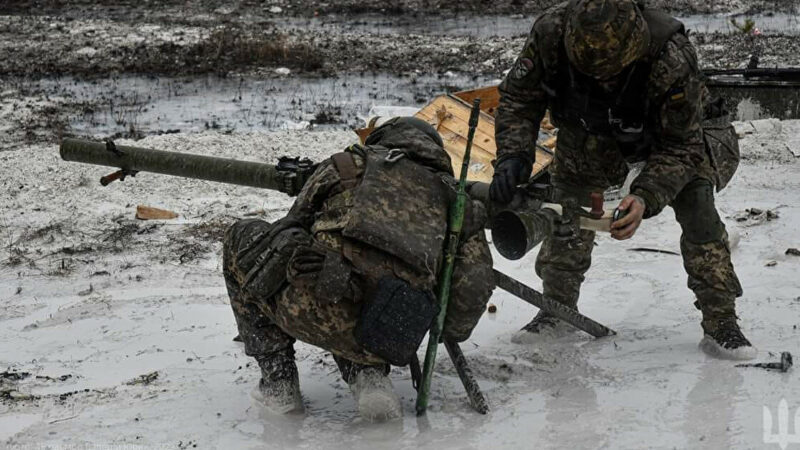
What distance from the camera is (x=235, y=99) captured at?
12672 mm

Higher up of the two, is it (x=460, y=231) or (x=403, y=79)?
(x=460, y=231)

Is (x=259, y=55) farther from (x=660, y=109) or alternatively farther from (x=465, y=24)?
(x=660, y=109)

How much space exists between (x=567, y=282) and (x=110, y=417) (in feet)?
7.32

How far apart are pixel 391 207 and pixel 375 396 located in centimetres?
70

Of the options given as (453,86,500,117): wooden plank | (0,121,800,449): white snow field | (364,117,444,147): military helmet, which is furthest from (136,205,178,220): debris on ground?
(364,117,444,147): military helmet

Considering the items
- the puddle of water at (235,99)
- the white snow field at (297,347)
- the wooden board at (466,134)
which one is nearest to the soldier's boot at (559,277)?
the white snow field at (297,347)

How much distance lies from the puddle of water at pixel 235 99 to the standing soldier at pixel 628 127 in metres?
6.17

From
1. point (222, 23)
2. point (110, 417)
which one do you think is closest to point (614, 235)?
point (110, 417)

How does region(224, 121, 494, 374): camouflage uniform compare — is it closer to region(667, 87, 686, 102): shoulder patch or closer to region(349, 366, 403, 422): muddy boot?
region(349, 366, 403, 422): muddy boot

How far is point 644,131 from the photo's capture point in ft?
14.9

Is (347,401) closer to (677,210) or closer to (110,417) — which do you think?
(110,417)

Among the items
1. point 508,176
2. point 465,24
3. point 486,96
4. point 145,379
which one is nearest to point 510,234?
point 508,176

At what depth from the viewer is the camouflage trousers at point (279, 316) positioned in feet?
12.4

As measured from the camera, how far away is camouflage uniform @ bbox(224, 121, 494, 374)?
374cm
